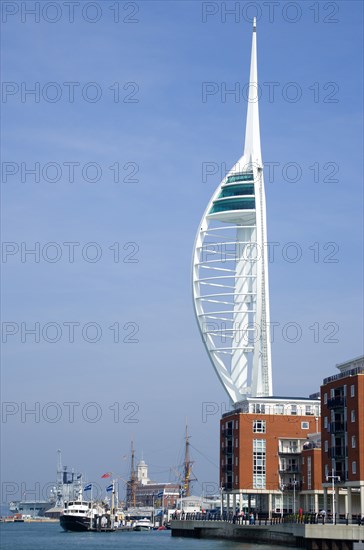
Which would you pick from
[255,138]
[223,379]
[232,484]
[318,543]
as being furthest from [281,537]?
[255,138]

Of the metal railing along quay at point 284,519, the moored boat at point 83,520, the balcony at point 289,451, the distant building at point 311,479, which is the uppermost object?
the balcony at point 289,451

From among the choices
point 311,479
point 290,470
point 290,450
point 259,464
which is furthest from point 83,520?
point 311,479

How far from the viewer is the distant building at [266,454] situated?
429 feet

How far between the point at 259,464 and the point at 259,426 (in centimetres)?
484

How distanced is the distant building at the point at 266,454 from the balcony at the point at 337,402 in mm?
31461

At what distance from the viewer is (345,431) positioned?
97.3 m

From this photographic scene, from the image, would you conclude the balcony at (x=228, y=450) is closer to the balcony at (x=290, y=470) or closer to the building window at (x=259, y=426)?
the building window at (x=259, y=426)

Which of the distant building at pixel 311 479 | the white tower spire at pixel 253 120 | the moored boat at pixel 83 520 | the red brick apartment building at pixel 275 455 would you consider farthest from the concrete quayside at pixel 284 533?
the white tower spire at pixel 253 120

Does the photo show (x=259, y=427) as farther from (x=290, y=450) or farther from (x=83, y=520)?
(x=83, y=520)

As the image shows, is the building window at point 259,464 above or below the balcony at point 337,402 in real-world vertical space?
below

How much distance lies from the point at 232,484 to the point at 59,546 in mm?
25080

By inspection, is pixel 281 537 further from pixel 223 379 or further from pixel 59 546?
pixel 223 379

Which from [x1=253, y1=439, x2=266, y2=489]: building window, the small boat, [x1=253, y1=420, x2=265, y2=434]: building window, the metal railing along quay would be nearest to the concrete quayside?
the metal railing along quay

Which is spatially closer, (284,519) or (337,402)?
(337,402)
